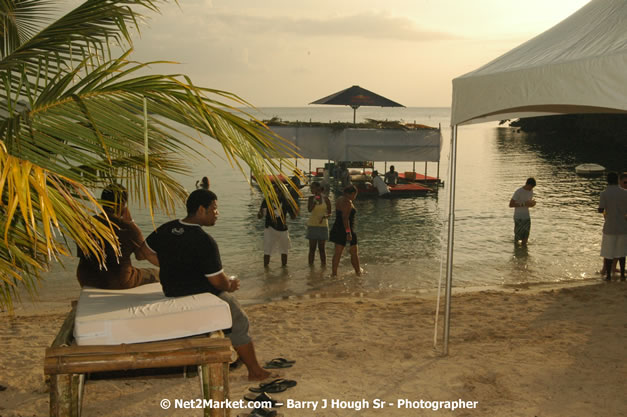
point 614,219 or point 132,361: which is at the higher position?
point 614,219

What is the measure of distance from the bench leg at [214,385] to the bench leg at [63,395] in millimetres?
768

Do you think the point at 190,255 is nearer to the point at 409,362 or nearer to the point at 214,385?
the point at 214,385

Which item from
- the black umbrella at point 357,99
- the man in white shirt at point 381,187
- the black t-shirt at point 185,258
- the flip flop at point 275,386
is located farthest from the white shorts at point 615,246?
the black umbrella at point 357,99

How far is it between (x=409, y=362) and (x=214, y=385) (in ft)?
8.20

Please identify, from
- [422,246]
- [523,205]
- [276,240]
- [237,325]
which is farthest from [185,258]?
[422,246]

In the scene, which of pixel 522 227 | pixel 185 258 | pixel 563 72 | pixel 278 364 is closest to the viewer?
pixel 563 72

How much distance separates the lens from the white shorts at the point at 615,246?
950cm

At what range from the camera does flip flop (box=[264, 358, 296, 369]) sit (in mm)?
5363

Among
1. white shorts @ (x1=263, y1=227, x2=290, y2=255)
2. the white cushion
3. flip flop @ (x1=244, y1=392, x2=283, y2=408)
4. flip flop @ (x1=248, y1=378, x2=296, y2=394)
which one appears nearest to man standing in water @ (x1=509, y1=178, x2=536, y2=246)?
white shorts @ (x1=263, y1=227, x2=290, y2=255)

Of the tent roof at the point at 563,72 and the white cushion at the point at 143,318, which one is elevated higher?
the tent roof at the point at 563,72

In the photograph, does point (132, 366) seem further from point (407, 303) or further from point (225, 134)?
point (407, 303)

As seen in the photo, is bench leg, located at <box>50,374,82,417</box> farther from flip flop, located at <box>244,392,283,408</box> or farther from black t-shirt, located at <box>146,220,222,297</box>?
flip flop, located at <box>244,392,283,408</box>

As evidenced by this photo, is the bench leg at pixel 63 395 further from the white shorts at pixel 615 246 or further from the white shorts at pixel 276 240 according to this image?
the white shorts at pixel 615 246

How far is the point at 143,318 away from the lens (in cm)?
360
